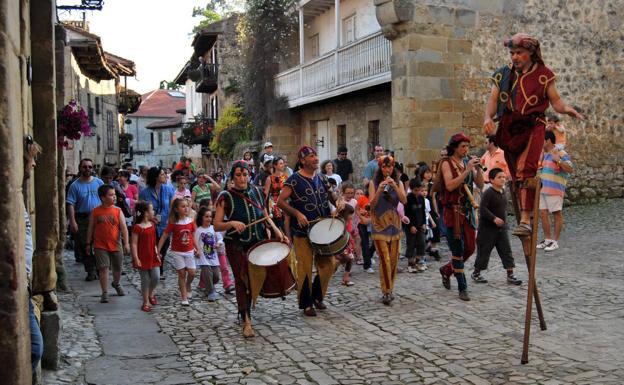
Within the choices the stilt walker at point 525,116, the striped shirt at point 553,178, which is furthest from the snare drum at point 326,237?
the striped shirt at point 553,178

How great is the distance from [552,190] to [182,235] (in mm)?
6109

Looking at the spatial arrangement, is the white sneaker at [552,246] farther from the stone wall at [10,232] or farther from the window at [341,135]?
the window at [341,135]

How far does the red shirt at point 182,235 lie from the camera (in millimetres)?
8492

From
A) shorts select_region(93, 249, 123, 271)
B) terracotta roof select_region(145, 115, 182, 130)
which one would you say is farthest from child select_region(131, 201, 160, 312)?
terracotta roof select_region(145, 115, 182, 130)

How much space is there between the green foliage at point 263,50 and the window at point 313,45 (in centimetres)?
77

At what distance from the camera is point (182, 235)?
852 cm

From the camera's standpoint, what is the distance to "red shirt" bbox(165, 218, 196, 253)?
849cm

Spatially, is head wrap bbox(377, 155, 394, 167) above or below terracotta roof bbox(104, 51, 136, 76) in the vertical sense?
below

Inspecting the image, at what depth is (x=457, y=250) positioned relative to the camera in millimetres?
8117

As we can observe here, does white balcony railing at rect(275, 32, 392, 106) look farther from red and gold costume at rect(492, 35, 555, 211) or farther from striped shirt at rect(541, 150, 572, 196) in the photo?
red and gold costume at rect(492, 35, 555, 211)

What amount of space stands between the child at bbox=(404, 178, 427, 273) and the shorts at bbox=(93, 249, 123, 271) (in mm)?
4000

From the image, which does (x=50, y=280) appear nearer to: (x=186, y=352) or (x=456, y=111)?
(x=186, y=352)

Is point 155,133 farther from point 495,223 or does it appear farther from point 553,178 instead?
point 495,223

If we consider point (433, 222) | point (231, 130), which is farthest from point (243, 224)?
point (231, 130)
